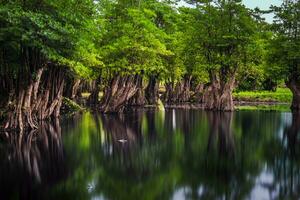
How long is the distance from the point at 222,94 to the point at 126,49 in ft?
45.7

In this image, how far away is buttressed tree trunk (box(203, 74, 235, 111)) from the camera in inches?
1992

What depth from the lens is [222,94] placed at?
51.2 m

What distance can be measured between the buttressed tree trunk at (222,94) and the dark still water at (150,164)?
1901 cm

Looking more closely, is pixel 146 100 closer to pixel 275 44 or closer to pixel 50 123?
pixel 275 44

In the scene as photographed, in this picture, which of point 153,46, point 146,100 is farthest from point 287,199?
point 146,100

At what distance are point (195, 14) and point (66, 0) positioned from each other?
25886mm

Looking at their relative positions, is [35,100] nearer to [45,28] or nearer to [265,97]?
[45,28]

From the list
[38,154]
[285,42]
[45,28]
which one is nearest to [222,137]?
[38,154]

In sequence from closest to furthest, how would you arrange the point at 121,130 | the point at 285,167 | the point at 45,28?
the point at 285,167 < the point at 45,28 < the point at 121,130

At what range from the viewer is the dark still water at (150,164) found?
14.2m

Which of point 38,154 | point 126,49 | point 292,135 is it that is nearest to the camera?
point 38,154

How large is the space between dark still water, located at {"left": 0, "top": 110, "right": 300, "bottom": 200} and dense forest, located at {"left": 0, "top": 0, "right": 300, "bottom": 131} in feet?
15.1

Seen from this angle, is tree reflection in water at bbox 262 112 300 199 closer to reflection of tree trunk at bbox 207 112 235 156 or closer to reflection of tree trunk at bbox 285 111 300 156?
reflection of tree trunk at bbox 285 111 300 156

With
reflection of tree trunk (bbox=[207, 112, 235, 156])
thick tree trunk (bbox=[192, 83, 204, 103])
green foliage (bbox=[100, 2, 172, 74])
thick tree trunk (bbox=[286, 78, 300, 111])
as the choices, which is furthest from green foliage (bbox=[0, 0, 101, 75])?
thick tree trunk (bbox=[192, 83, 204, 103])
